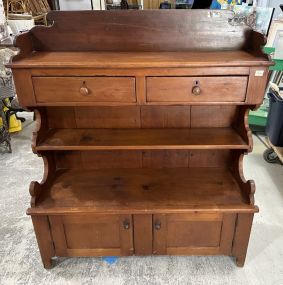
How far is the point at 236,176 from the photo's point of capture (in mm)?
1557

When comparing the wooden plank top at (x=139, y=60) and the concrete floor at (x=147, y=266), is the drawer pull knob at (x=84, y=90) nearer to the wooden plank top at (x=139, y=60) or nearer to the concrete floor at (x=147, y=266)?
the wooden plank top at (x=139, y=60)

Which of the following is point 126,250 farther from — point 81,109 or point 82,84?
point 82,84

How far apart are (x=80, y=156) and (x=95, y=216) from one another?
0.39m

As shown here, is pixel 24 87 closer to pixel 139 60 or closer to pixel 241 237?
pixel 139 60

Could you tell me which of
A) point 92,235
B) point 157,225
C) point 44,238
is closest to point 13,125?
point 44,238

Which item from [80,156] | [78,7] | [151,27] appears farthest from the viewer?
[78,7]

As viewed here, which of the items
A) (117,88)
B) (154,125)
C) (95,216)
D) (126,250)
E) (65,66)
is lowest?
(126,250)

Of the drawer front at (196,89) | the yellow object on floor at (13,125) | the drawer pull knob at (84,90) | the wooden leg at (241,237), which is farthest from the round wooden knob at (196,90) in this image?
the yellow object on floor at (13,125)

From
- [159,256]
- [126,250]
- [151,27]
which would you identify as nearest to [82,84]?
[151,27]

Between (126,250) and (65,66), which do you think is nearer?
(65,66)

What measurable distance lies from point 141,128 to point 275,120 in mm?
1338

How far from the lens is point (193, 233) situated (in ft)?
4.86

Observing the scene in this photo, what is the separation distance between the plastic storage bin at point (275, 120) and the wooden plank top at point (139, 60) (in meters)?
1.14

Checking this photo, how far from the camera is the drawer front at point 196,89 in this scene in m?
1.19
